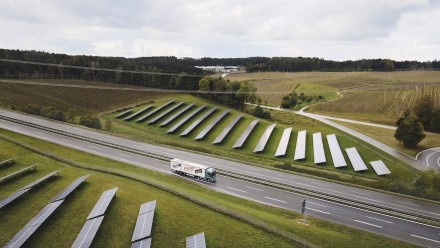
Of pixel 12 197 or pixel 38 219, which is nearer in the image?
pixel 38 219

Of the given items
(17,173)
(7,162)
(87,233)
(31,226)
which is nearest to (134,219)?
(87,233)

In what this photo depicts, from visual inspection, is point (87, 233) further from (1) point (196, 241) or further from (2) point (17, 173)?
(2) point (17, 173)

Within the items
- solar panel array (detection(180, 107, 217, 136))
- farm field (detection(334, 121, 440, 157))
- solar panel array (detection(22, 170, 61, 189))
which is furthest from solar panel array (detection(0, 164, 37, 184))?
farm field (detection(334, 121, 440, 157))

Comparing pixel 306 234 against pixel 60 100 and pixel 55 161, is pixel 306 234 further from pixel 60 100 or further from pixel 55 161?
pixel 60 100

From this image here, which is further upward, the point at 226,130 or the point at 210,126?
the point at 210,126

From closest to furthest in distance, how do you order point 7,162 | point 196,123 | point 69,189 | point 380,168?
point 69,189, point 7,162, point 380,168, point 196,123

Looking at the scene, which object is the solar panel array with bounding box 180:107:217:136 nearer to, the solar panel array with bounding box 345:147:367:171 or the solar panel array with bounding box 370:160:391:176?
the solar panel array with bounding box 345:147:367:171

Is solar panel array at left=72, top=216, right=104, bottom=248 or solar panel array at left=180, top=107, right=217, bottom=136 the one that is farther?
solar panel array at left=180, top=107, right=217, bottom=136
